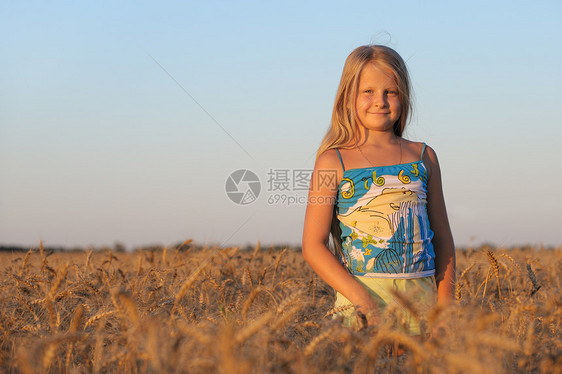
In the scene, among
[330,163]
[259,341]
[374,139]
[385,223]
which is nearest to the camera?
[259,341]

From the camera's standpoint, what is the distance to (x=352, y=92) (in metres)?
2.90

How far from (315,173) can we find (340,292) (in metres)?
0.67

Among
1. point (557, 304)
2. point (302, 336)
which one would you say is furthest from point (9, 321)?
point (557, 304)

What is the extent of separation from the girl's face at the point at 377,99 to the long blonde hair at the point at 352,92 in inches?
1.1

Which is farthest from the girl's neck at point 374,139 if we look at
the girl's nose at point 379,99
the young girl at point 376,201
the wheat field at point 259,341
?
the wheat field at point 259,341

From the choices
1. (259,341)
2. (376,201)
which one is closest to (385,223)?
(376,201)

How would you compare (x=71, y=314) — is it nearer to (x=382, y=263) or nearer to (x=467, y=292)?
(x=382, y=263)

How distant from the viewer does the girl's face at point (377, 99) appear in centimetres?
284

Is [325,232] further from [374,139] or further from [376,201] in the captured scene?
[374,139]

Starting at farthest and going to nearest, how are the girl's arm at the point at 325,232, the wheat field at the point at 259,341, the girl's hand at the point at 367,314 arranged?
the girl's arm at the point at 325,232, the girl's hand at the point at 367,314, the wheat field at the point at 259,341

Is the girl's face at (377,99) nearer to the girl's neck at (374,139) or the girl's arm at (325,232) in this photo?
the girl's neck at (374,139)

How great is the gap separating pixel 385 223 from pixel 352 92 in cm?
77

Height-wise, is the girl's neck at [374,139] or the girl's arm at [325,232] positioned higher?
the girl's neck at [374,139]

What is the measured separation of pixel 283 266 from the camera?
471cm
